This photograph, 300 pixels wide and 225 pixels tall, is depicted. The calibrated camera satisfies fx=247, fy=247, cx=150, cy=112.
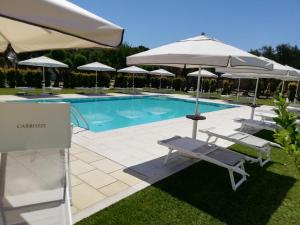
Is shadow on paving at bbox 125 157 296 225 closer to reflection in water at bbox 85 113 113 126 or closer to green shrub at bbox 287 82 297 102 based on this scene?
reflection in water at bbox 85 113 113 126

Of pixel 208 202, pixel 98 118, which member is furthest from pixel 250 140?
pixel 98 118

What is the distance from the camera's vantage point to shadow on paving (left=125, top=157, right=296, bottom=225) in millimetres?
3668

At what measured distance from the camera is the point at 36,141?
3.02m

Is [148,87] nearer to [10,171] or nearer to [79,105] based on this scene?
[79,105]

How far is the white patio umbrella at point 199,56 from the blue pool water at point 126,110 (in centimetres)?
572

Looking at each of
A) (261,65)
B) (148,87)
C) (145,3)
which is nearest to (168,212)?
(261,65)

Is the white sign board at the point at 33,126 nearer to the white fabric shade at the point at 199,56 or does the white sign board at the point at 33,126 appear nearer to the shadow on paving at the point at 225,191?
the shadow on paving at the point at 225,191

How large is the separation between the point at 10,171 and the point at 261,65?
15.6ft

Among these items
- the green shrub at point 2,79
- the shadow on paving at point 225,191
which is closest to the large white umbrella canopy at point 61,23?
the shadow on paving at point 225,191

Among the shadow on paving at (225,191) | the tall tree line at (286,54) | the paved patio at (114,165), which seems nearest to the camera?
the shadow on paving at (225,191)

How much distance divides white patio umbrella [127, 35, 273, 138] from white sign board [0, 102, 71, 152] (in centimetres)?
217

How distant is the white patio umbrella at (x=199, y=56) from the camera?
4324mm

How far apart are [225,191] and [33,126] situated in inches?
128

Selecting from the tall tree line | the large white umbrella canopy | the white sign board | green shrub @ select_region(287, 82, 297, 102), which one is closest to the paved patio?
the white sign board
